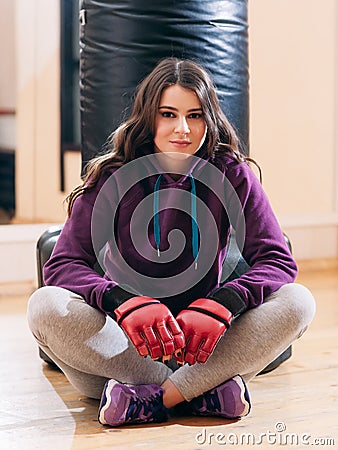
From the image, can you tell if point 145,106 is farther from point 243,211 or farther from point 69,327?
point 69,327

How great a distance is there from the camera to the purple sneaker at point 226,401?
65.1 inches

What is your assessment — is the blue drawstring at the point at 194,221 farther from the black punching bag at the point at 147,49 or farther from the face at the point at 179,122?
the black punching bag at the point at 147,49

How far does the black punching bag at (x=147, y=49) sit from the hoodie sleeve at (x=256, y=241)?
0.35 m

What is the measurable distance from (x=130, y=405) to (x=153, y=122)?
0.54 meters

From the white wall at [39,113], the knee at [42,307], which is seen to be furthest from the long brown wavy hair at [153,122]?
the white wall at [39,113]

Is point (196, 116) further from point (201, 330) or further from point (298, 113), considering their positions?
point (298, 113)

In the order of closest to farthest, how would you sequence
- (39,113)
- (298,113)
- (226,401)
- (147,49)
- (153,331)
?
1. (153,331)
2. (226,401)
3. (147,49)
4. (298,113)
5. (39,113)

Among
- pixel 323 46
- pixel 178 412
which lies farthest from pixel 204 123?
pixel 323 46

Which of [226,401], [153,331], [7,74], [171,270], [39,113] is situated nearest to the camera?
[153,331]

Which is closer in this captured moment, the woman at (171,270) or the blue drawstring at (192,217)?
the woman at (171,270)

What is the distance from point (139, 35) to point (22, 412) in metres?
0.91

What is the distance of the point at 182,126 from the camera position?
5.61ft
